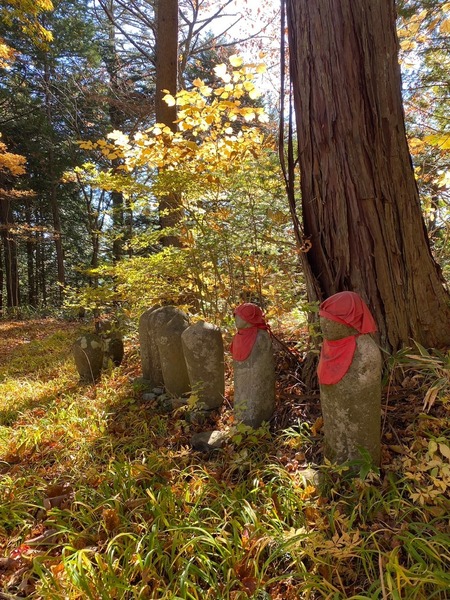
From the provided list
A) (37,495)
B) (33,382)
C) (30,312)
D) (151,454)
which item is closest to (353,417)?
(151,454)

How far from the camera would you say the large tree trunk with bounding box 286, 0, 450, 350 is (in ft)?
8.21

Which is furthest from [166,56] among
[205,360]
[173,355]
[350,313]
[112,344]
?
[350,313]

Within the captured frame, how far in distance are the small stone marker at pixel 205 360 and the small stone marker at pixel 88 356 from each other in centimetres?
196

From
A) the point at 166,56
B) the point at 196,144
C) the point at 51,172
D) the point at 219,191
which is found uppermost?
the point at 51,172

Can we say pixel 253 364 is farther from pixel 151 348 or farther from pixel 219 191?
pixel 219 191

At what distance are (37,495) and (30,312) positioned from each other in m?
12.1

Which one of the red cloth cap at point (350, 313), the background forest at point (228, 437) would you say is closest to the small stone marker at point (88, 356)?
the background forest at point (228, 437)

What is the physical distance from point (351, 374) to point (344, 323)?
0.27m

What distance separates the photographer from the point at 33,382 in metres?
5.11

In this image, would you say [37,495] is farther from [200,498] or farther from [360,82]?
[360,82]

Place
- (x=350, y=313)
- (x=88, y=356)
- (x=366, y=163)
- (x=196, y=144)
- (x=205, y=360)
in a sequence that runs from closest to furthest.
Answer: (x=350, y=313) < (x=366, y=163) < (x=205, y=360) < (x=196, y=144) < (x=88, y=356)

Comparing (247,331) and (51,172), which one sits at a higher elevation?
(51,172)

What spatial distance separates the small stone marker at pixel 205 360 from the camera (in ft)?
10.1

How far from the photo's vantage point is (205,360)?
3.08 meters
